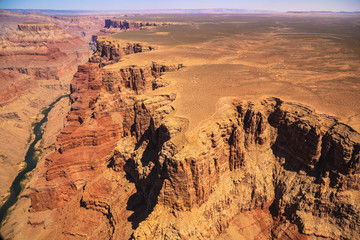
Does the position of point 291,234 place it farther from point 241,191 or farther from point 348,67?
point 348,67

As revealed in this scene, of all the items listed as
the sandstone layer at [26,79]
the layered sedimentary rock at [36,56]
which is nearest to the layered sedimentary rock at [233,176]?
the sandstone layer at [26,79]

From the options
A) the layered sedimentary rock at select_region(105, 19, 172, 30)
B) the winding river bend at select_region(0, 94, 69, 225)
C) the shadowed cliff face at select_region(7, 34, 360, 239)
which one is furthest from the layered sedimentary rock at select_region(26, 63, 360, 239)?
the layered sedimentary rock at select_region(105, 19, 172, 30)

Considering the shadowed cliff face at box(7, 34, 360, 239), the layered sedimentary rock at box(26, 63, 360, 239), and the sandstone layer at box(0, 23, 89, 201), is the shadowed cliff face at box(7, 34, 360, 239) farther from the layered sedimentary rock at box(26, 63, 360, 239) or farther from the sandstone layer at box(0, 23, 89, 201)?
the sandstone layer at box(0, 23, 89, 201)

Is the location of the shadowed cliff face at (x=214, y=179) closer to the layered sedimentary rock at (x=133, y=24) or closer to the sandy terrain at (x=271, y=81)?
the sandy terrain at (x=271, y=81)

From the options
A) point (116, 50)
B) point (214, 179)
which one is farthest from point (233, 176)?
point (116, 50)

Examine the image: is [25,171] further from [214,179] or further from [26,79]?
[26,79]

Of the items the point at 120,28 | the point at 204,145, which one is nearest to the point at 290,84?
the point at 204,145
